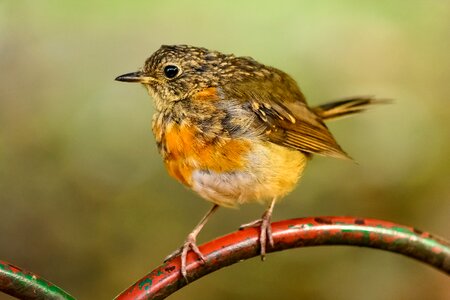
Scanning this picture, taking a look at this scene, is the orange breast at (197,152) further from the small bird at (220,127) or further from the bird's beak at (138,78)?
the bird's beak at (138,78)

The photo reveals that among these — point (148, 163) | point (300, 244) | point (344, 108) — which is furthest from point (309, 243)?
point (148, 163)

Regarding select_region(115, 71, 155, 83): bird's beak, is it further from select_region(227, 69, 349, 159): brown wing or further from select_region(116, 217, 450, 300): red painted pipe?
select_region(116, 217, 450, 300): red painted pipe

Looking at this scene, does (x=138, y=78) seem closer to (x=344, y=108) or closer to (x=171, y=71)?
(x=171, y=71)

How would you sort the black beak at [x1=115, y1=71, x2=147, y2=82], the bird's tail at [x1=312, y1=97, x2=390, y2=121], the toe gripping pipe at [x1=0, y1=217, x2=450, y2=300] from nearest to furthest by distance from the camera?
the toe gripping pipe at [x1=0, y1=217, x2=450, y2=300]
the black beak at [x1=115, y1=71, x2=147, y2=82]
the bird's tail at [x1=312, y1=97, x2=390, y2=121]

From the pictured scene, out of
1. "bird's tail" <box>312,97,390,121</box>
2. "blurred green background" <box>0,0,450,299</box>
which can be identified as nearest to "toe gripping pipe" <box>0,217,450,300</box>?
"bird's tail" <box>312,97,390,121</box>

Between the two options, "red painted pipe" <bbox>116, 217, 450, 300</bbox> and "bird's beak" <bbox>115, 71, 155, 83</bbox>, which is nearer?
"red painted pipe" <bbox>116, 217, 450, 300</bbox>

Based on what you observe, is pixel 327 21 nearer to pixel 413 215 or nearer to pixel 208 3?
pixel 208 3
